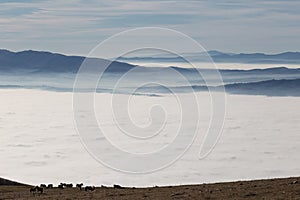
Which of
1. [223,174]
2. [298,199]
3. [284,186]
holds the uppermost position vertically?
[223,174]

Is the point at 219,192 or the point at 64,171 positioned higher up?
the point at 64,171

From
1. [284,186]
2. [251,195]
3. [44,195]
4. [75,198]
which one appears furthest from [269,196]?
[44,195]

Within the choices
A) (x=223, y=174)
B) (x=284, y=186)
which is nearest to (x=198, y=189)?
(x=284, y=186)

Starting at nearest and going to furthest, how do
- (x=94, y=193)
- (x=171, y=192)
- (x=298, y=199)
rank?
1. (x=298, y=199)
2. (x=171, y=192)
3. (x=94, y=193)

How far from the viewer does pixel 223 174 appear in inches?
7569

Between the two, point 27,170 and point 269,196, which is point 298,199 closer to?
point 269,196

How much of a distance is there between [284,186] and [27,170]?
17168 centimetres

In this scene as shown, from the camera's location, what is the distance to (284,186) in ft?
111

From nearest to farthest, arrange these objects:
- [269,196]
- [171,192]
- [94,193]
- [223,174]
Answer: [269,196] < [171,192] < [94,193] < [223,174]

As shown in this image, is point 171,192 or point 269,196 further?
point 171,192

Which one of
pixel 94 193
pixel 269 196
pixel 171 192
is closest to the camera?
pixel 269 196

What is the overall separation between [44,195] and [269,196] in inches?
585

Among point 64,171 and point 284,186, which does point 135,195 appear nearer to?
point 284,186

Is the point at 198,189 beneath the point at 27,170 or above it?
beneath
